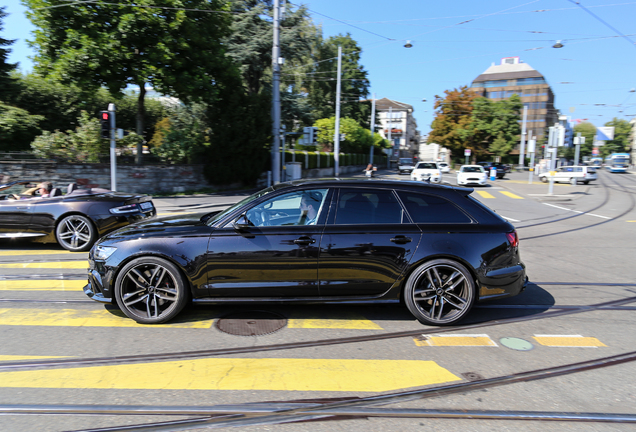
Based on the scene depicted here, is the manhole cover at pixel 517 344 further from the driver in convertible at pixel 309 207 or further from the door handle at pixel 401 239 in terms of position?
the driver in convertible at pixel 309 207

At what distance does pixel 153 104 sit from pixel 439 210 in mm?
30891

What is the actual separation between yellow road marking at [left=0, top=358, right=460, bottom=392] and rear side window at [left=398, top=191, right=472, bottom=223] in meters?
1.60

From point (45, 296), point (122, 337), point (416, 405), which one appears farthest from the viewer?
point (45, 296)

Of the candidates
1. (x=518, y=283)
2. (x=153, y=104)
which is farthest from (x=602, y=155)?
(x=518, y=283)

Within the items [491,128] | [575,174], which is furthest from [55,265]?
[491,128]

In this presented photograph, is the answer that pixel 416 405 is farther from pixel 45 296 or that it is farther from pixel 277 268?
pixel 45 296

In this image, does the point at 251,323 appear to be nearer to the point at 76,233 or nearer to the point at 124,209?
the point at 124,209

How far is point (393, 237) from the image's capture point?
4.51 m

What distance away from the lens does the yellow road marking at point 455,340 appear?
13.7 feet

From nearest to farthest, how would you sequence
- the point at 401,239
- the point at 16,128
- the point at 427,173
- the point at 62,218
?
the point at 401,239 < the point at 62,218 < the point at 16,128 < the point at 427,173

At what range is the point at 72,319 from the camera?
4688 mm

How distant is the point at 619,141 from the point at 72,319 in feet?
514

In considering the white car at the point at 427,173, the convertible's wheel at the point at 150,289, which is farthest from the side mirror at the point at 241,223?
the white car at the point at 427,173

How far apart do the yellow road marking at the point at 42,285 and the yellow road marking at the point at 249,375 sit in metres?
2.51
